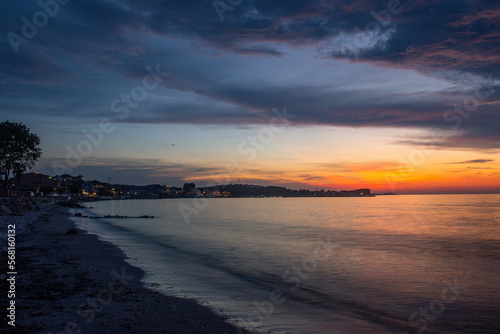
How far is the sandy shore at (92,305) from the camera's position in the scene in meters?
7.97

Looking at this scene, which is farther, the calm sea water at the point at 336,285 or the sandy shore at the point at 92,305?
the calm sea water at the point at 336,285

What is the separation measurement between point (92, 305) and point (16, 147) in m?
62.4

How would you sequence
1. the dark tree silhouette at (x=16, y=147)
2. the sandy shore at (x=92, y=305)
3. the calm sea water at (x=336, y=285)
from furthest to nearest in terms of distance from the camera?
1. the dark tree silhouette at (x=16, y=147)
2. the calm sea water at (x=336, y=285)
3. the sandy shore at (x=92, y=305)

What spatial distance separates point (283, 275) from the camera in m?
17.5

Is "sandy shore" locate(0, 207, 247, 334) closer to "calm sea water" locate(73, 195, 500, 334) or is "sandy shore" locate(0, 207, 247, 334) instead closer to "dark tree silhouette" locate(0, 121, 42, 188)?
"calm sea water" locate(73, 195, 500, 334)

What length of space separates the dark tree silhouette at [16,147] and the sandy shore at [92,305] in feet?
177

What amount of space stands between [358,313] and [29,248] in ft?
57.2

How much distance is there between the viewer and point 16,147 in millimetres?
58938

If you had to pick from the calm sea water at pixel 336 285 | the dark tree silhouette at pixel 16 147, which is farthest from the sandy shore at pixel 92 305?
the dark tree silhouette at pixel 16 147

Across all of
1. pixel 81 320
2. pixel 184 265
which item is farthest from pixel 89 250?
pixel 81 320

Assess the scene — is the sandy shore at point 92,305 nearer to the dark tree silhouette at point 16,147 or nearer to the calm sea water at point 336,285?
the calm sea water at point 336,285

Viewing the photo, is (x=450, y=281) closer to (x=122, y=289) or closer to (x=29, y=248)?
(x=122, y=289)

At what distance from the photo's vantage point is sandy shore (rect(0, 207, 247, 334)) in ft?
26.1

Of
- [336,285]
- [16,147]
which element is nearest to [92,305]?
[336,285]
